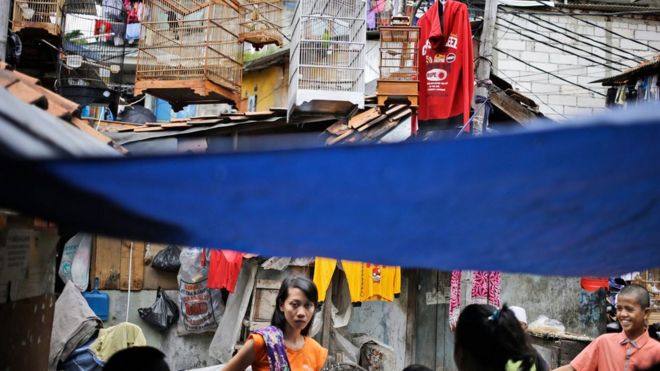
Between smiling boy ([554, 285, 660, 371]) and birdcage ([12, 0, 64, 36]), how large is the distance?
1180cm

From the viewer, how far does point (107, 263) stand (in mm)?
13234

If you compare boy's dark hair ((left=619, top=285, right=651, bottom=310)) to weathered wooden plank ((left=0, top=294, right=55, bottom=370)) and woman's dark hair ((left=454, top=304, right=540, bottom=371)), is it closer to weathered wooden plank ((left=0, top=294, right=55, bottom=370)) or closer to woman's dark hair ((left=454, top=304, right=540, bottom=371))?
woman's dark hair ((left=454, top=304, right=540, bottom=371))

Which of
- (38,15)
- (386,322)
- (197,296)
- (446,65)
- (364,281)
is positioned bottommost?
(386,322)

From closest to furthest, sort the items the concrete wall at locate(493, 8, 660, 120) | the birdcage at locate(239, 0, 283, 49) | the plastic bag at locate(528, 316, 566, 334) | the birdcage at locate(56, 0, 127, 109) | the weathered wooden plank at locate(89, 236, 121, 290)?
the plastic bag at locate(528, 316, 566, 334)
the weathered wooden plank at locate(89, 236, 121, 290)
the birdcage at locate(239, 0, 283, 49)
the birdcage at locate(56, 0, 127, 109)
the concrete wall at locate(493, 8, 660, 120)

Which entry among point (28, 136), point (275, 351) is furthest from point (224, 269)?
point (28, 136)

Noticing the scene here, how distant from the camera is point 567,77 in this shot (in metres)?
19.2

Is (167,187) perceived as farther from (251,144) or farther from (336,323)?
(336,323)

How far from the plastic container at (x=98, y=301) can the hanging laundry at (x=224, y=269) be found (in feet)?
7.92

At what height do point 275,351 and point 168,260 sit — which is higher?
point 168,260

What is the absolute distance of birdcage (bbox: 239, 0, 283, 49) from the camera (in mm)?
13328

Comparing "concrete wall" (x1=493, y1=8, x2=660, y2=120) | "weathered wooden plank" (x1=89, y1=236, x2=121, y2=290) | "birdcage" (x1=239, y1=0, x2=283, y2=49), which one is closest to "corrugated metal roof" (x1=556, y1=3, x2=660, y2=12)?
"concrete wall" (x1=493, y1=8, x2=660, y2=120)

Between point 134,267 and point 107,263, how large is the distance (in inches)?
18.2

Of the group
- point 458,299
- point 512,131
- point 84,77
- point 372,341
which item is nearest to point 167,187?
point 512,131

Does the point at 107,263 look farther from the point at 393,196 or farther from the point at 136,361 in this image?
the point at 393,196
